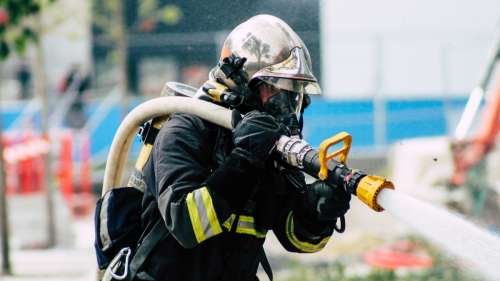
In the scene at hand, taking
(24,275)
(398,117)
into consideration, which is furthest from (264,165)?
(398,117)

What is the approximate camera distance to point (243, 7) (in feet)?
13.0

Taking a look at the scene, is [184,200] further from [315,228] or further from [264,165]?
[315,228]

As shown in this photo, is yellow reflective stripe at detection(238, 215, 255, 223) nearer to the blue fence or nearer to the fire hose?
the fire hose

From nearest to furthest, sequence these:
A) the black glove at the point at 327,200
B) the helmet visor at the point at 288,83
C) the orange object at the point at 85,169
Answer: the black glove at the point at 327,200
the helmet visor at the point at 288,83
the orange object at the point at 85,169

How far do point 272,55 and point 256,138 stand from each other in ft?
1.22

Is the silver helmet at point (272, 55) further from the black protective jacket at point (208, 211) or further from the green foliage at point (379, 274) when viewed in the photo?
the green foliage at point (379, 274)

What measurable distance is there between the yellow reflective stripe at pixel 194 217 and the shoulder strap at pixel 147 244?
0.78ft

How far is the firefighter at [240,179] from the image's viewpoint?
9.91ft

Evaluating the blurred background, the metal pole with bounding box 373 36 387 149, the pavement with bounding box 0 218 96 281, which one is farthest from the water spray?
the metal pole with bounding box 373 36 387 149

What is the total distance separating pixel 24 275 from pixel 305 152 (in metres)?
5.81

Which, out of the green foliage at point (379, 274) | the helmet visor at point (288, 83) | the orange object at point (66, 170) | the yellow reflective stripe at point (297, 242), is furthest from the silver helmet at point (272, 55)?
the orange object at point (66, 170)

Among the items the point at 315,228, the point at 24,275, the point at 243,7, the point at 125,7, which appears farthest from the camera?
the point at 125,7

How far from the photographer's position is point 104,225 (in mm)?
3393

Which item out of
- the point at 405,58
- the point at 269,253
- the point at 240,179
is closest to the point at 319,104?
the point at 405,58
